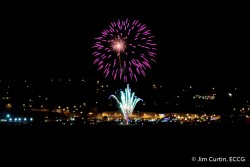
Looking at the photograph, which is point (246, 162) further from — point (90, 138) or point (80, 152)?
point (90, 138)

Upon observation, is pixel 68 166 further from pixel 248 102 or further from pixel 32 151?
pixel 248 102

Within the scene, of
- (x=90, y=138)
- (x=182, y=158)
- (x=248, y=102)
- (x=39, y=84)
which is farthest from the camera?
(x=39, y=84)

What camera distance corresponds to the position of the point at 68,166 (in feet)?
39.5

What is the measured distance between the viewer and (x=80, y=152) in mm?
14062

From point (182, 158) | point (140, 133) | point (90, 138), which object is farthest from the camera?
point (140, 133)

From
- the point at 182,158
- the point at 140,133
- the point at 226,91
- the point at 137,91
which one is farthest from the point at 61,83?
the point at 182,158

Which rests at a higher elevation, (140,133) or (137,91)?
(137,91)

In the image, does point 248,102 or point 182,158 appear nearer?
point 182,158

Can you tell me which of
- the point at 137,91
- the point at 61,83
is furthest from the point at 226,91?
the point at 61,83

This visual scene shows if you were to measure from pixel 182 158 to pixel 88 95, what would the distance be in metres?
91.8

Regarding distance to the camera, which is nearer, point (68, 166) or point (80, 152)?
point (68, 166)

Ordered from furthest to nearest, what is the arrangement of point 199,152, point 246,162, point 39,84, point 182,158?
1. point 39,84
2. point 199,152
3. point 182,158
4. point 246,162

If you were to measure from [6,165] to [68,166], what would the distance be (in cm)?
226

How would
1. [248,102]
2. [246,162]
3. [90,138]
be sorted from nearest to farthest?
[246,162] < [90,138] < [248,102]
